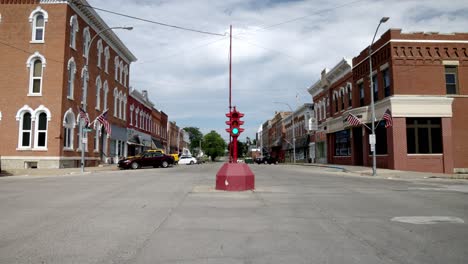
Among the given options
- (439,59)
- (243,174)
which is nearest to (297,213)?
(243,174)

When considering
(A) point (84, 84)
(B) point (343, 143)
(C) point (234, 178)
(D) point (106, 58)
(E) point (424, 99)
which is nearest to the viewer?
(C) point (234, 178)

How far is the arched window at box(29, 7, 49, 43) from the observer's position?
29594mm

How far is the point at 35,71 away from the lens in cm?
2959

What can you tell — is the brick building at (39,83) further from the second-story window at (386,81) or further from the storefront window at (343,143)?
the storefront window at (343,143)

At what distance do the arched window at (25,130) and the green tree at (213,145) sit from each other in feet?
312

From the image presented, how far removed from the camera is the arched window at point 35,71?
96.1 ft

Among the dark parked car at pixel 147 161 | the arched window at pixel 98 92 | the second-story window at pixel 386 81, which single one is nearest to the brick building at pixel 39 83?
the dark parked car at pixel 147 161

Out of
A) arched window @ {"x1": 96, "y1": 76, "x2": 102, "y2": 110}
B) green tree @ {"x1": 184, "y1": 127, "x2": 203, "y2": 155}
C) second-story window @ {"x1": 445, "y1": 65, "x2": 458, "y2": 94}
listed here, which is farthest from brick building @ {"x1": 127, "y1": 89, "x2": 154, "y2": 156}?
green tree @ {"x1": 184, "y1": 127, "x2": 203, "y2": 155}

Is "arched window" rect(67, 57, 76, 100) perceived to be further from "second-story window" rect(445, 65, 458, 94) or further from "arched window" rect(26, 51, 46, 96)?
"second-story window" rect(445, 65, 458, 94)

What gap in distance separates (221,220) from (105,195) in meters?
5.79

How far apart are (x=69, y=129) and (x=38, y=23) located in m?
8.48

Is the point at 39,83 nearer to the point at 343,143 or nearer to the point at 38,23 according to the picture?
the point at 38,23

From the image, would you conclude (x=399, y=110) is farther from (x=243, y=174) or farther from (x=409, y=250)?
(x=409, y=250)

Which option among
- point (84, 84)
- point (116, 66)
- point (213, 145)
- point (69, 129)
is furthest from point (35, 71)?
point (213, 145)
